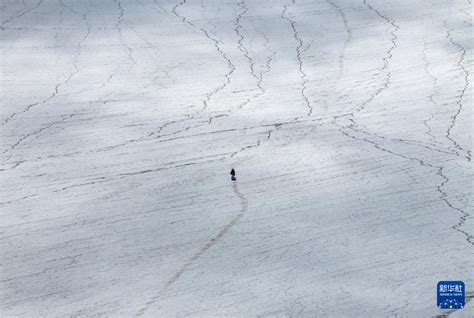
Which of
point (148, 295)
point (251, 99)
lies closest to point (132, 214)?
point (148, 295)

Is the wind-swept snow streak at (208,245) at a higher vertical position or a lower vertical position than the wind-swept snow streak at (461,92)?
lower

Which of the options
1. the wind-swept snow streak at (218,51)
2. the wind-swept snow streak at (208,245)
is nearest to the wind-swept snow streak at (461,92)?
the wind-swept snow streak at (208,245)

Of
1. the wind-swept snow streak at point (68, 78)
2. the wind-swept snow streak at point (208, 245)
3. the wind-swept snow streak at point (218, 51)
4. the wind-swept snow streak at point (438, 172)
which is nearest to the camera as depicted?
the wind-swept snow streak at point (208, 245)

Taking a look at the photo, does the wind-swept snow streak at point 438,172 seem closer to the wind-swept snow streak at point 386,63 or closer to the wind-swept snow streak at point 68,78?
the wind-swept snow streak at point 386,63

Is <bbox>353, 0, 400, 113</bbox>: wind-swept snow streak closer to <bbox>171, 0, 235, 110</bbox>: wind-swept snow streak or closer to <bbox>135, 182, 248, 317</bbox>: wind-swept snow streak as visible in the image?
<bbox>171, 0, 235, 110</bbox>: wind-swept snow streak

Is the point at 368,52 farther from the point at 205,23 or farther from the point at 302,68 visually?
the point at 205,23

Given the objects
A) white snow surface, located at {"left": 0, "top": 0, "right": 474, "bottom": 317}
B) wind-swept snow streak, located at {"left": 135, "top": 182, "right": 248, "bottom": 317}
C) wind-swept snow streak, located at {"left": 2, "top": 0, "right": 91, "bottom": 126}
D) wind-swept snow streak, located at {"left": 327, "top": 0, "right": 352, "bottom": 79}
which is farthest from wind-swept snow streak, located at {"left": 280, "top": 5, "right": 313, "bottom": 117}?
wind-swept snow streak, located at {"left": 2, "top": 0, "right": 91, "bottom": 126}

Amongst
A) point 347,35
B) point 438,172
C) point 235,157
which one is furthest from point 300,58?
point 438,172
